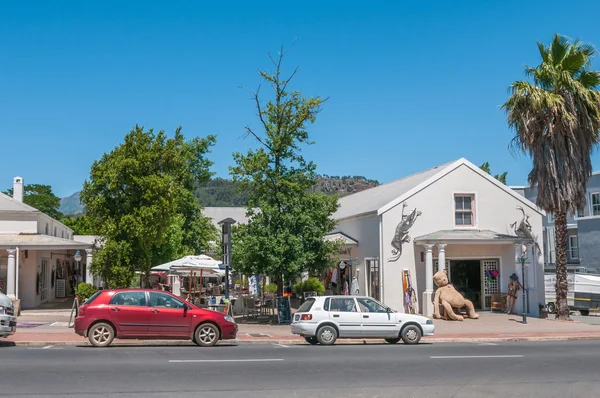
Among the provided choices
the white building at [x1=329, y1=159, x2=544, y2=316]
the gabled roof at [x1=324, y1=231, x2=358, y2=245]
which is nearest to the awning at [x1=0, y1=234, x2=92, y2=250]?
the gabled roof at [x1=324, y1=231, x2=358, y2=245]

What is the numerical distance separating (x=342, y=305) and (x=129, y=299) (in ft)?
19.8

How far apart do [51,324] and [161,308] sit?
922cm

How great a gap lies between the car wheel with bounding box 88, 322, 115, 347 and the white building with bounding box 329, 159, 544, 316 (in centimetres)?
1396

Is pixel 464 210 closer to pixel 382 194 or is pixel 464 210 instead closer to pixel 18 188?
pixel 382 194

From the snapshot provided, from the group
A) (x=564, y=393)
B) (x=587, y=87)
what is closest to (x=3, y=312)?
(x=564, y=393)

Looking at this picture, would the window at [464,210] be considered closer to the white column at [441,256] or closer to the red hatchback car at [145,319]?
the white column at [441,256]

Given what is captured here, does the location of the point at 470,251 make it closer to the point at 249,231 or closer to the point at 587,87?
the point at 587,87

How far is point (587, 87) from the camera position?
28.5 meters

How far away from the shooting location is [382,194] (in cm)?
3472

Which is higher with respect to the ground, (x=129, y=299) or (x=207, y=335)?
(x=129, y=299)

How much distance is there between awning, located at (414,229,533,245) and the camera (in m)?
28.3

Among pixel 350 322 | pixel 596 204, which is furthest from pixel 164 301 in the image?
pixel 596 204

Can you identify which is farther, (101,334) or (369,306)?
(369,306)

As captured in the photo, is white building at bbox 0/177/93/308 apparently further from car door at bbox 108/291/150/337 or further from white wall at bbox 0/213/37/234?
car door at bbox 108/291/150/337
